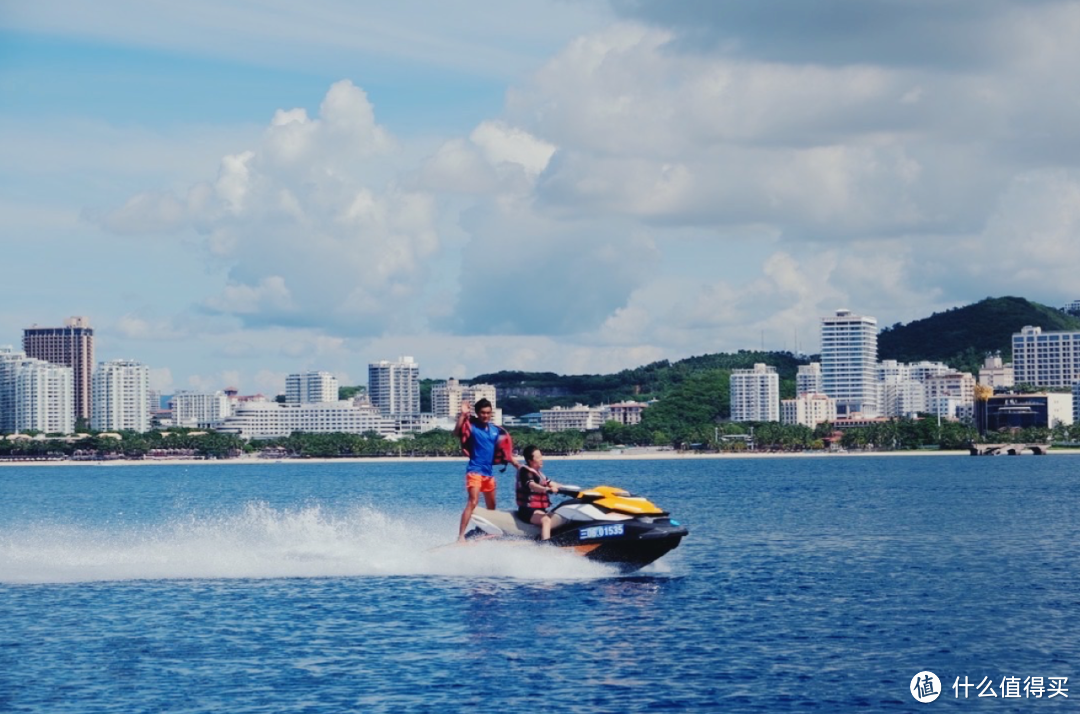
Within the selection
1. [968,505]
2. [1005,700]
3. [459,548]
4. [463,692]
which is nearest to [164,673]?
[463,692]

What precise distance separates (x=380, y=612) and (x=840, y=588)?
9.88 metres

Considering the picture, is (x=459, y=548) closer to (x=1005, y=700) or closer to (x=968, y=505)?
(x=1005, y=700)

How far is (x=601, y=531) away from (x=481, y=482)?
8.47ft

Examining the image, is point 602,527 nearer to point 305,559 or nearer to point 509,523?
point 509,523

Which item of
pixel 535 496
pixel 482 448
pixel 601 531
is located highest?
pixel 482 448

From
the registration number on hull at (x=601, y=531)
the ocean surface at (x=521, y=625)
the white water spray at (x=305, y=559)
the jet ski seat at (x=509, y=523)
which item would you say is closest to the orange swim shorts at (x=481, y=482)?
the jet ski seat at (x=509, y=523)

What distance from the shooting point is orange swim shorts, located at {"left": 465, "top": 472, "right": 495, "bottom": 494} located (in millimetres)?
29406

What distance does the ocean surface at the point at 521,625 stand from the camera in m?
20.2

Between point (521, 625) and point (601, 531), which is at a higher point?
point (601, 531)

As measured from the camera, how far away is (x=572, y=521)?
29609 millimetres
